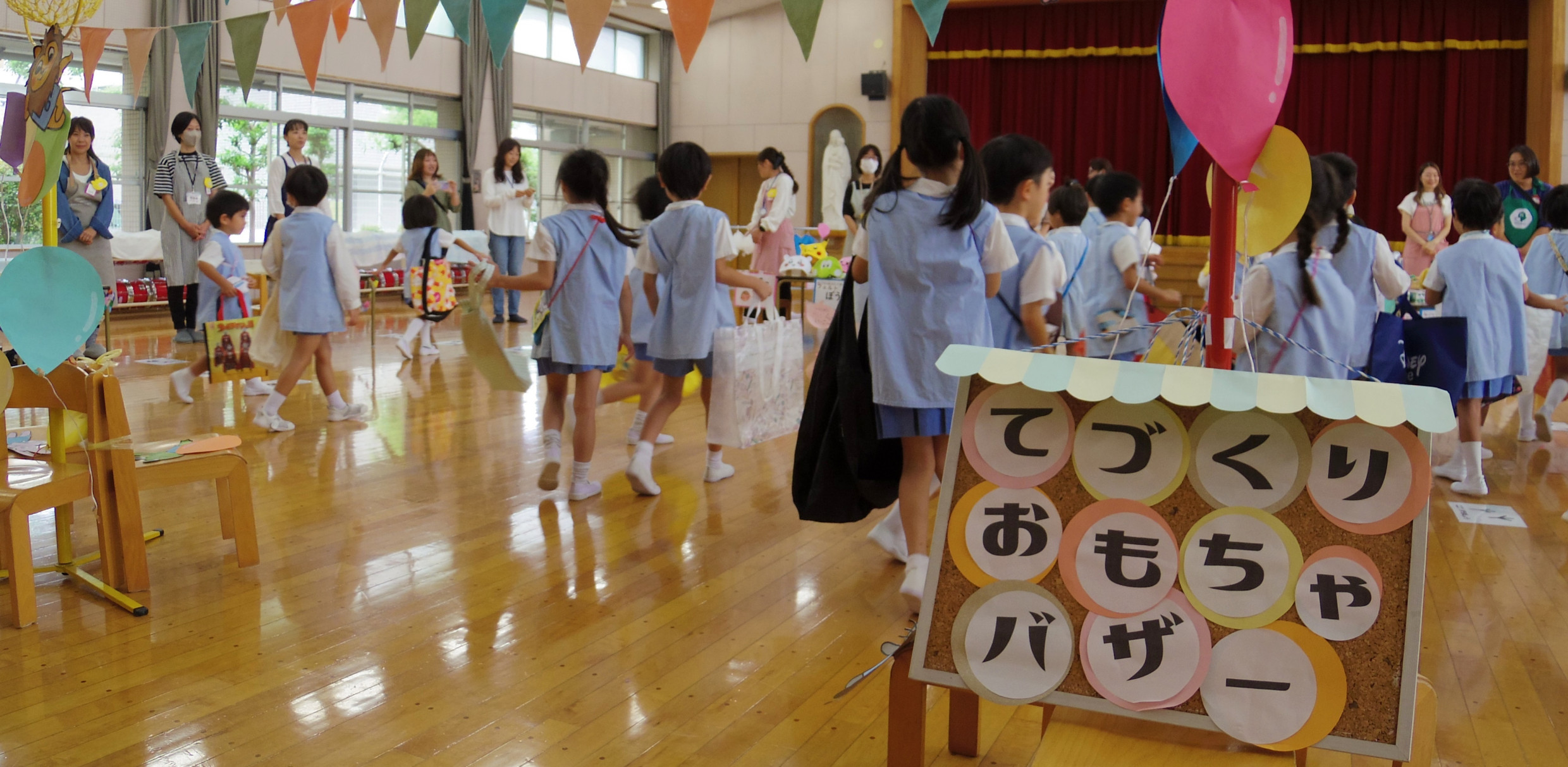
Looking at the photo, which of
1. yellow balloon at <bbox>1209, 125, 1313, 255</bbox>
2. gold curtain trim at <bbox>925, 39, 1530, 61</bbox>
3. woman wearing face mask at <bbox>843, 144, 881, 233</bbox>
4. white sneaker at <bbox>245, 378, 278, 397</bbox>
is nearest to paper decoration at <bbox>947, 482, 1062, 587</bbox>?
yellow balloon at <bbox>1209, 125, 1313, 255</bbox>

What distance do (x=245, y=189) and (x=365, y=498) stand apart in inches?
309

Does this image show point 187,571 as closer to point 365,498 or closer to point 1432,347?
point 365,498

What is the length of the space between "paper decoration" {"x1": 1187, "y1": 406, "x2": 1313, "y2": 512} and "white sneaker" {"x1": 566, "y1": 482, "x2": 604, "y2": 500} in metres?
2.61

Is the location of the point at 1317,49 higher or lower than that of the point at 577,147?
higher

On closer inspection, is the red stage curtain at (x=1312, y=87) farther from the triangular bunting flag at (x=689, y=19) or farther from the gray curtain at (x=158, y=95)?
the triangular bunting flag at (x=689, y=19)

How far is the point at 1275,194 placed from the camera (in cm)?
142

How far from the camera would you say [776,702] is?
2150mm

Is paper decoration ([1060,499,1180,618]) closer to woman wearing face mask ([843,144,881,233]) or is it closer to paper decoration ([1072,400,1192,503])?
paper decoration ([1072,400,1192,503])

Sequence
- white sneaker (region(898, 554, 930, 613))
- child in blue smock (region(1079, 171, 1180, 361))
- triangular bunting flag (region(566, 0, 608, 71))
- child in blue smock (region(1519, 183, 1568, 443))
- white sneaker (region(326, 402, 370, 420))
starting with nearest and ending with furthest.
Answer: white sneaker (region(898, 554, 930, 613)) < triangular bunting flag (region(566, 0, 608, 71)) < child in blue smock (region(1079, 171, 1180, 361)) < child in blue smock (region(1519, 183, 1568, 443)) < white sneaker (region(326, 402, 370, 420))

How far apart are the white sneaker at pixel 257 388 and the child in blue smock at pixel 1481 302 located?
16.2ft

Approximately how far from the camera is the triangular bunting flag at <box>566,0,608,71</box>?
268 centimetres

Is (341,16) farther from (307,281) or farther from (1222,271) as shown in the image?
(1222,271)

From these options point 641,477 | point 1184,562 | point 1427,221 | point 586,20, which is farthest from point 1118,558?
point 1427,221

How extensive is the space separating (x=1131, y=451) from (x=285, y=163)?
20.0 ft
